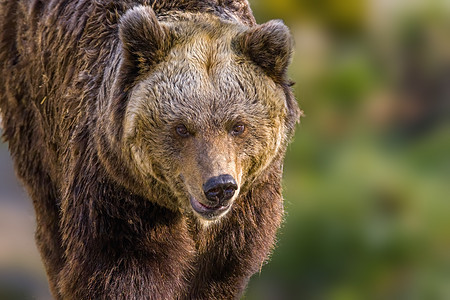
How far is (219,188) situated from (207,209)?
220 millimetres

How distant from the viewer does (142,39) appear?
475 cm

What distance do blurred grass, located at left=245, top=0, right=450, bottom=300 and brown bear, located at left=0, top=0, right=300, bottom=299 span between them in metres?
7.07

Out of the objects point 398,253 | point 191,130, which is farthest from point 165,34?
point 398,253

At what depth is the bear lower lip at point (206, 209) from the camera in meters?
4.67

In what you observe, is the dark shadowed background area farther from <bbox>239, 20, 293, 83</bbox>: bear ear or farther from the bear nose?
the bear nose

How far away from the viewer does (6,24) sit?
6.45 meters

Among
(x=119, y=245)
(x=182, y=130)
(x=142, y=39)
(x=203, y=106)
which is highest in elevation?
(x=142, y=39)

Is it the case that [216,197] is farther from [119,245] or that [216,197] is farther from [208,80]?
[119,245]

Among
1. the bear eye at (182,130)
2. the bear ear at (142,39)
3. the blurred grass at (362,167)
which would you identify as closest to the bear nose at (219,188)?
the bear eye at (182,130)

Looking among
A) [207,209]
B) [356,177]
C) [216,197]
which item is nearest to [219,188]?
[216,197]

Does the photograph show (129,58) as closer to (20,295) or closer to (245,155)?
(245,155)

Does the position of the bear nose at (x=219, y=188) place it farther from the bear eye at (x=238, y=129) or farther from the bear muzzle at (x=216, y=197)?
the bear eye at (x=238, y=129)

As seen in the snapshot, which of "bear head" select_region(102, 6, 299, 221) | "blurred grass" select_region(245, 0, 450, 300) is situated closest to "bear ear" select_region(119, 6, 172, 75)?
"bear head" select_region(102, 6, 299, 221)

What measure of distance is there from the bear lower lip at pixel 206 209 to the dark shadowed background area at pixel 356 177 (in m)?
8.01
